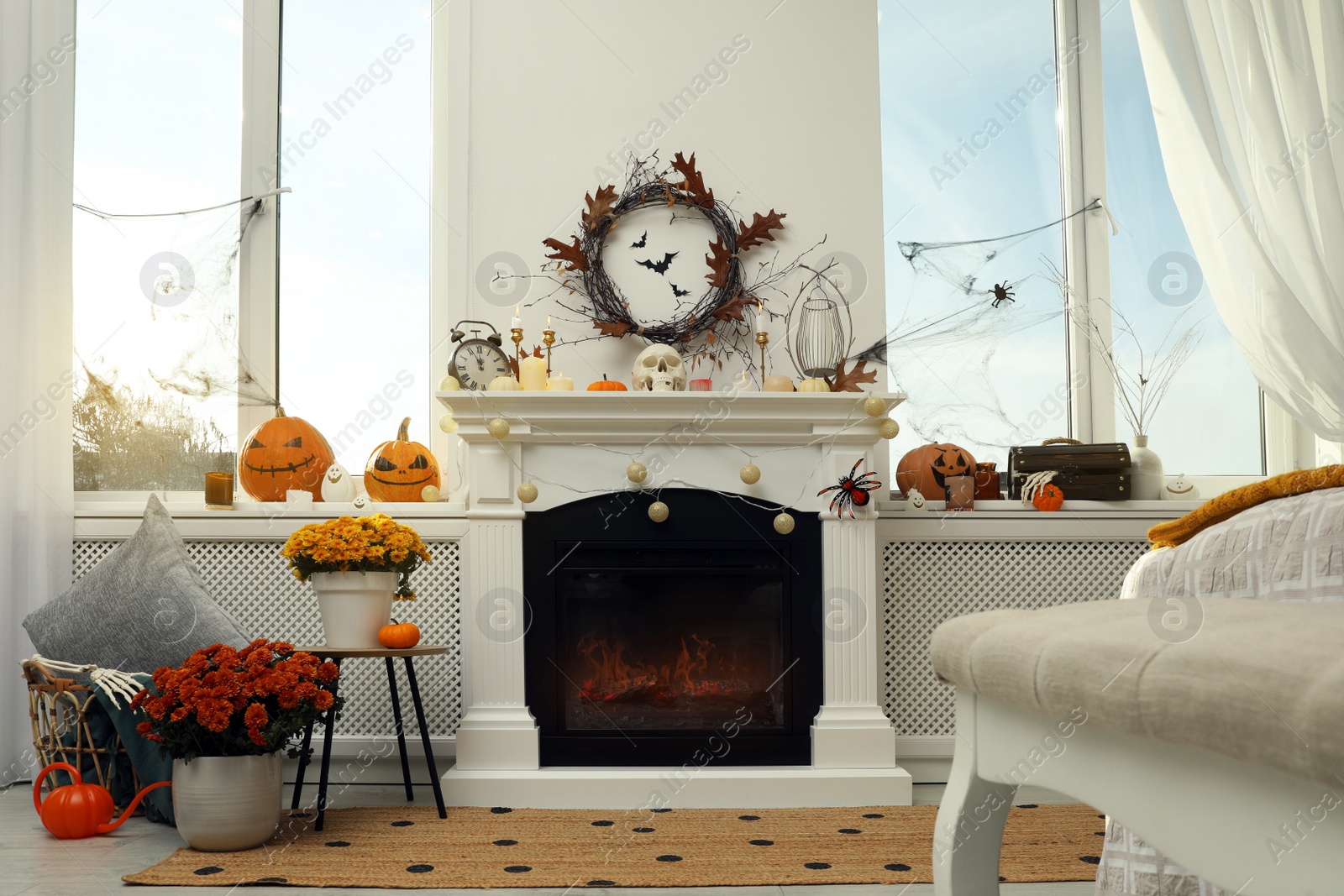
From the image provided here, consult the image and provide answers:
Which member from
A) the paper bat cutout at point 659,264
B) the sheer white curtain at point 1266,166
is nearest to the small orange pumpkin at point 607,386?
the paper bat cutout at point 659,264

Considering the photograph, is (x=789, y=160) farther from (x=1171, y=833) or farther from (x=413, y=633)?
(x=1171, y=833)

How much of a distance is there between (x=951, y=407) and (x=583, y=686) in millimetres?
1661

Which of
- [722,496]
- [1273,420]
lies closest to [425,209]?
[722,496]

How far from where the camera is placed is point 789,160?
3.39 m

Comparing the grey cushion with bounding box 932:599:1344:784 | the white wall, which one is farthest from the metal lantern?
the grey cushion with bounding box 932:599:1344:784

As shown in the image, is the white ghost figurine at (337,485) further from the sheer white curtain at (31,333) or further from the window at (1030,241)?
the window at (1030,241)

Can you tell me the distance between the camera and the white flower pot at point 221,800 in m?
2.24

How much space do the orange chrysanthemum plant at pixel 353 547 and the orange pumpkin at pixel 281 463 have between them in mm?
644

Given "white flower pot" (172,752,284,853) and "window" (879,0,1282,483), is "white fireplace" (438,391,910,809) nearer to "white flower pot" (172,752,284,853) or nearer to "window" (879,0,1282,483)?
"white flower pot" (172,752,284,853)

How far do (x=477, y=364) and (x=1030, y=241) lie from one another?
81.2 inches

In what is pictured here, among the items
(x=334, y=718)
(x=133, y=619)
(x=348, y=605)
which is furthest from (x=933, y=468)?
(x=133, y=619)

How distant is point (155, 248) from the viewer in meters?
3.43

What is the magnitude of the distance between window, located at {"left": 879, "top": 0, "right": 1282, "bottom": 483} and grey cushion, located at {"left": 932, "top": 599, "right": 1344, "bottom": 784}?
9.18ft

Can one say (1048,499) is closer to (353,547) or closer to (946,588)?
(946,588)
